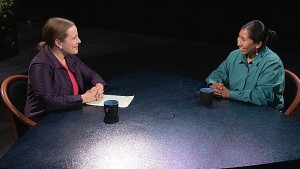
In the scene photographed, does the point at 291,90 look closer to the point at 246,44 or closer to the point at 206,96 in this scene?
the point at 246,44

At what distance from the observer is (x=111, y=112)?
227 centimetres

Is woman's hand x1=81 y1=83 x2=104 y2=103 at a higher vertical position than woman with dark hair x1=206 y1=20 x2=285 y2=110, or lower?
lower

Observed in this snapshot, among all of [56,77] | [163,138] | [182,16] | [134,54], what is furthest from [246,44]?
[182,16]

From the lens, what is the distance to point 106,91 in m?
2.73

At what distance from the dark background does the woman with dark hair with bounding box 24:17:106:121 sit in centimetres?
484

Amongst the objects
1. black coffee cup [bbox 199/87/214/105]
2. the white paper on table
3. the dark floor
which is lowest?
A: the dark floor

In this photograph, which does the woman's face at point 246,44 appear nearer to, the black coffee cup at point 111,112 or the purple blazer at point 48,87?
the black coffee cup at point 111,112

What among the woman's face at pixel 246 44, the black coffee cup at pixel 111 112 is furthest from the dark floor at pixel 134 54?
the black coffee cup at pixel 111 112

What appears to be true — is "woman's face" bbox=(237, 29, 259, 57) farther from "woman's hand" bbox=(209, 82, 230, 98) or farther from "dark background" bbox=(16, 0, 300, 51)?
"dark background" bbox=(16, 0, 300, 51)

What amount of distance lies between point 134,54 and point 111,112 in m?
4.51

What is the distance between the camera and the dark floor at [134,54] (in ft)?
19.3

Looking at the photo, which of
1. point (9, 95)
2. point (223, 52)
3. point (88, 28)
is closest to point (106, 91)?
point (9, 95)

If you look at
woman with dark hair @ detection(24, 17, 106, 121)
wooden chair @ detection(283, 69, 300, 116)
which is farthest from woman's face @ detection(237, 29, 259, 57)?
woman with dark hair @ detection(24, 17, 106, 121)

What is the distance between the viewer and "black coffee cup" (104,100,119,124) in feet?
7.36
